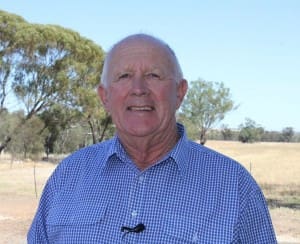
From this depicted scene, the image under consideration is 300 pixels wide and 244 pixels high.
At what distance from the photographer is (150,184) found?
2.22 m

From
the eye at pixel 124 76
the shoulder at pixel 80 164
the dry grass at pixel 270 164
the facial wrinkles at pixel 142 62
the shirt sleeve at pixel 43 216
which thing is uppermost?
the facial wrinkles at pixel 142 62

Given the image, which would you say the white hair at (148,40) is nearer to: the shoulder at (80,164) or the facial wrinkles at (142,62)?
the facial wrinkles at (142,62)

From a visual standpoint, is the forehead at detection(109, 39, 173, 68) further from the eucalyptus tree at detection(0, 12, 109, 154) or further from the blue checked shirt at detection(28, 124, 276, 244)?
the eucalyptus tree at detection(0, 12, 109, 154)

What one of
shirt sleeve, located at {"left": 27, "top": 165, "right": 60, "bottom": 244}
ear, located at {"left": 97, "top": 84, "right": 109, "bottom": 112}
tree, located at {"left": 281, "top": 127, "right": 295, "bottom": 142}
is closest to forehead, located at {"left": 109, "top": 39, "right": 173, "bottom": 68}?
ear, located at {"left": 97, "top": 84, "right": 109, "bottom": 112}

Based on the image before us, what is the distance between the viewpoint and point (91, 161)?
2451 mm

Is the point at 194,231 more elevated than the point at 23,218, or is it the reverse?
the point at 194,231

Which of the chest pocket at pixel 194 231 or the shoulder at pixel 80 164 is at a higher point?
the shoulder at pixel 80 164

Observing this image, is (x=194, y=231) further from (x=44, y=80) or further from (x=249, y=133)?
(x=249, y=133)

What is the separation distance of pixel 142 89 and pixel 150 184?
37 cm

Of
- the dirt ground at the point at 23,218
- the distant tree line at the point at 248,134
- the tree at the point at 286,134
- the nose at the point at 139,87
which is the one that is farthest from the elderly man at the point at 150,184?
the tree at the point at 286,134

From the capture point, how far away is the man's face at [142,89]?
2.21 metres

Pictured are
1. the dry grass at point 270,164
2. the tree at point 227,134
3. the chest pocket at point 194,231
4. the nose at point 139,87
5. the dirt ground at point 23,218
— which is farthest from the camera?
the tree at point 227,134

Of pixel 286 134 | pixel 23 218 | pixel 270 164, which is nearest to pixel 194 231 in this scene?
pixel 23 218

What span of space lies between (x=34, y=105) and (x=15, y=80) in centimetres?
234
